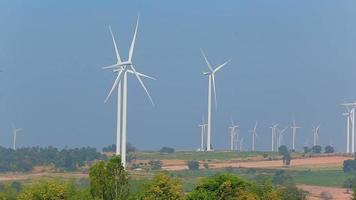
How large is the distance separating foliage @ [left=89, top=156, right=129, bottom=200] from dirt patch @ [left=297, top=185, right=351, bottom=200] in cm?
9206

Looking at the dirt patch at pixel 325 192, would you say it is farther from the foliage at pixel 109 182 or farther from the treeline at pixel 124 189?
the foliage at pixel 109 182

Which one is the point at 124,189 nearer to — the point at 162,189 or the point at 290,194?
the point at 162,189

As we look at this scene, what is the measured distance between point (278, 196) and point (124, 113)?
57.1m

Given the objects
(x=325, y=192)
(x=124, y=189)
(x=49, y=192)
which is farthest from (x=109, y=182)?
(x=325, y=192)

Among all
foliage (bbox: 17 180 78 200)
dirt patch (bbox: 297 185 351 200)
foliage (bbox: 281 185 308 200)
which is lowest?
dirt patch (bbox: 297 185 351 200)

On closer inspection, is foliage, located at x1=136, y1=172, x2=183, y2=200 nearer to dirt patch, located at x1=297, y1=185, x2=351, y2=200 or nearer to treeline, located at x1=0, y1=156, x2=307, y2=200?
treeline, located at x1=0, y1=156, x2=307, y2=200

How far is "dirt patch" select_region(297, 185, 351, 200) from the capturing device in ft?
562

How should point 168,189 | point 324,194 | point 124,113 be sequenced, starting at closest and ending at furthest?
point 168,189 → point 124,113 → point 324,194

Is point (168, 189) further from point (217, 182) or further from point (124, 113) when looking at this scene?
point (124, 113)

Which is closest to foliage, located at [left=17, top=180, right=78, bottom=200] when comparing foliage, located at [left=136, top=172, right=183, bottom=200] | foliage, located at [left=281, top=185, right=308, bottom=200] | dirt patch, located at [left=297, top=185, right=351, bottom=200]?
foliage, located at [left=136, top=172, right=183, bottom=200]

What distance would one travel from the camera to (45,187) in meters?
78.0

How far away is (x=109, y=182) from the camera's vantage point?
77812mm

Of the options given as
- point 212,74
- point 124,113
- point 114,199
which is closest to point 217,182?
point 114,199

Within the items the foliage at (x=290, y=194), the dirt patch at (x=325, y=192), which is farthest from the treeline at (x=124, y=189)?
the dirt patch at (x=325, y=192)
